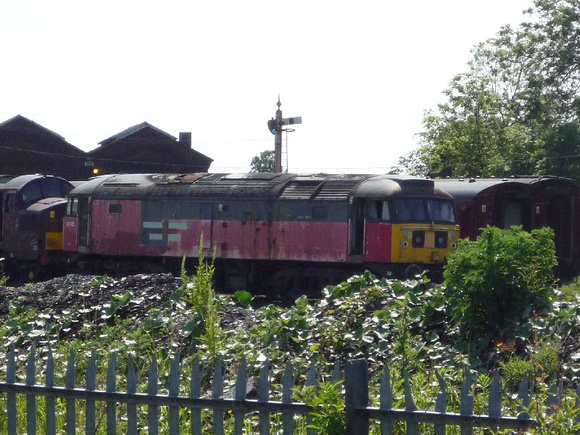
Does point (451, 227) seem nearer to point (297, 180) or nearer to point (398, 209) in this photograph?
point (398, 209)

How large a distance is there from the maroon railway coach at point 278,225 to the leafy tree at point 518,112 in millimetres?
20550

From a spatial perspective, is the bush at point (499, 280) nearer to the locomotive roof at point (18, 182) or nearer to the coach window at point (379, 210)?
the coach window at point (379, 210)

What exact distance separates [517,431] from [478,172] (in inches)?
1850

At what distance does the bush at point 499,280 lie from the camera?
970 centimetres

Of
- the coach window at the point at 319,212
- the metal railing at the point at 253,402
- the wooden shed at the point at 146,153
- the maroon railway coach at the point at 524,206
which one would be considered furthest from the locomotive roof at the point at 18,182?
the wooden shed at the point at 146,153

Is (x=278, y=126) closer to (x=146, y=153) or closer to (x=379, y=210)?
(x=379, y=210)

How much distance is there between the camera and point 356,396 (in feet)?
16.9

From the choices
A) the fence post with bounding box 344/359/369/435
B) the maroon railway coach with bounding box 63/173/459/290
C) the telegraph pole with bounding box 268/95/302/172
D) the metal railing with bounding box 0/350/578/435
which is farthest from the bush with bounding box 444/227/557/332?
the telegraph pole with bounding box 268/95/302/172

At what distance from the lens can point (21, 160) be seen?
5509 centimetres

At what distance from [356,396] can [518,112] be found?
52231 mm

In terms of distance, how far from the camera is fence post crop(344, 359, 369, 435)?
511 centimetres

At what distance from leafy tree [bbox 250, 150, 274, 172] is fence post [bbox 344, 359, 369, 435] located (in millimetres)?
104345

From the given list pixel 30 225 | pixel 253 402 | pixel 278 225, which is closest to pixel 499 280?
Result: pixel 253 402

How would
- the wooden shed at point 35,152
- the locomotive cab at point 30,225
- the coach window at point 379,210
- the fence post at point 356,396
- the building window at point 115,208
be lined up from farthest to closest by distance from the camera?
the wooden shed at point 35,152
the locomotive cab at point 30,225
the building window at point 115,208
the coach window at point 379,210
the fence post at point 356,396
